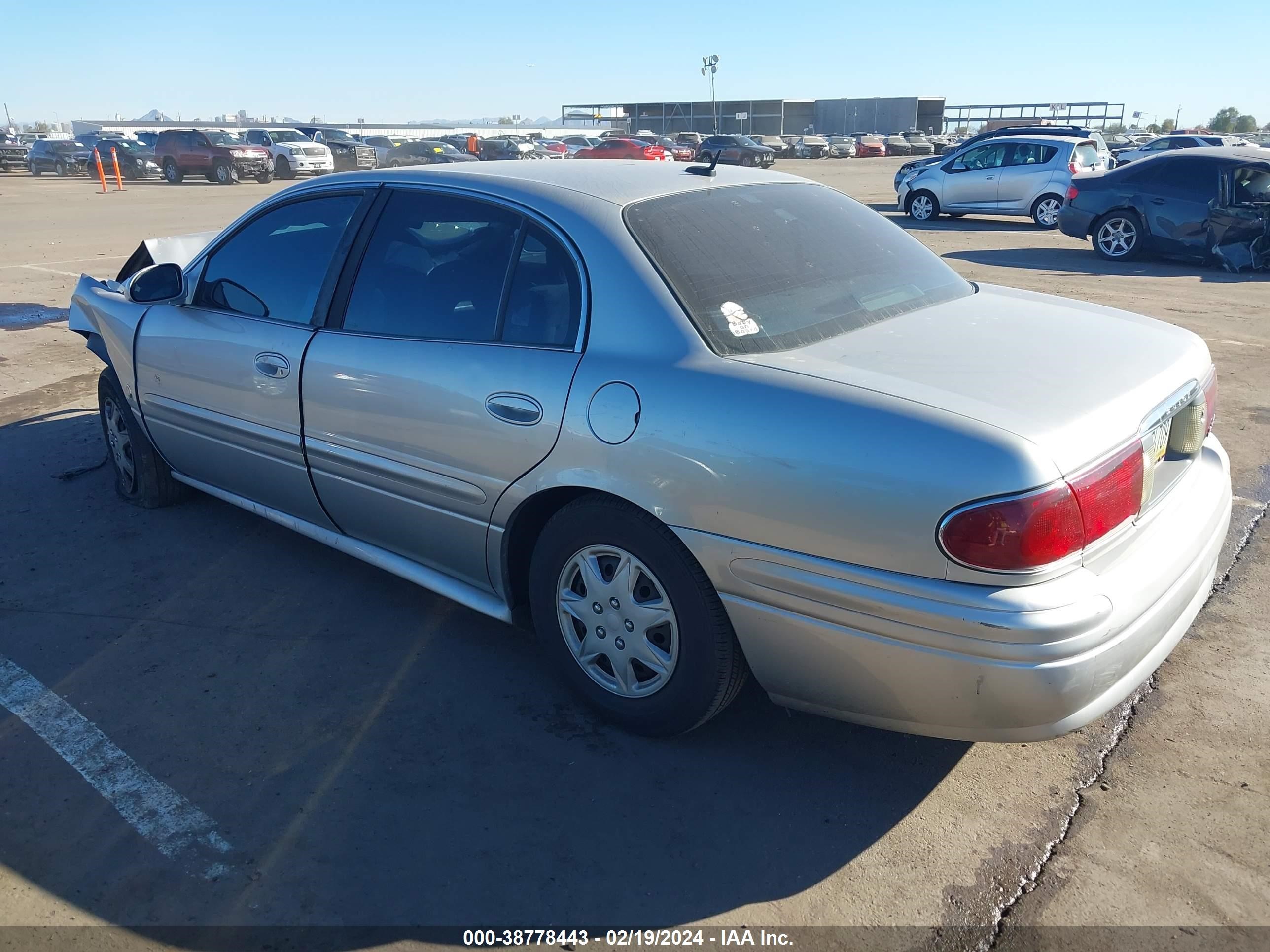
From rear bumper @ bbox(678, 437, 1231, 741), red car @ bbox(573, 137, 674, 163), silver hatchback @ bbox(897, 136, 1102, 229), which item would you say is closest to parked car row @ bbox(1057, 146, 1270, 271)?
silver hatchback @ bbox(897, 136, 1102, 229)

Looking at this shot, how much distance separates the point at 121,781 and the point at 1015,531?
8.42 feet

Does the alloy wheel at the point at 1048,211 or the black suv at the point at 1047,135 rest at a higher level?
the black suv at the point at 1047,135

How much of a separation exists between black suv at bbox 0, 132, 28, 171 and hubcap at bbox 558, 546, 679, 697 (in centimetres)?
4274

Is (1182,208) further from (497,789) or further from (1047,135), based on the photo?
(497,789)

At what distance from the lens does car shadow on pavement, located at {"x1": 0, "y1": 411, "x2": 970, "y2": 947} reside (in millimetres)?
2451

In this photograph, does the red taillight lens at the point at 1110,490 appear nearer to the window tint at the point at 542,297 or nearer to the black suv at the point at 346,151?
the window tint at the point at 542,297

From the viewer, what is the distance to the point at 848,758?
9.68ft

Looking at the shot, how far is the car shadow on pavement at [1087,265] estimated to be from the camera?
1189cm

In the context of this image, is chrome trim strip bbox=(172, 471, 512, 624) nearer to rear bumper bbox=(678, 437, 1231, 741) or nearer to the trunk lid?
rear bumper bbox=(678, 437, 1231, 741)

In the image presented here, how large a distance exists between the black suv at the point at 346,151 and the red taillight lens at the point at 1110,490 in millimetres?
33281

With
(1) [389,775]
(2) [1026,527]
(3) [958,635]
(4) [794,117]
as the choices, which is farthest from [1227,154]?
(4) [794,117]

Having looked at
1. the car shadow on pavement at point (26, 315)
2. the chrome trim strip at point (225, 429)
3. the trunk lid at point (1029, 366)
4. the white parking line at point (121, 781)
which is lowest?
the white parking line at point (121, 781)

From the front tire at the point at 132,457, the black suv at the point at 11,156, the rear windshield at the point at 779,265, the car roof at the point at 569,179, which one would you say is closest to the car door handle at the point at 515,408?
the rear windshield at the point at 779,265

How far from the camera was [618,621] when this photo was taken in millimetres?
2914
